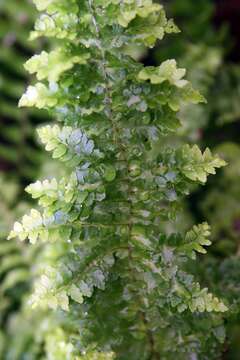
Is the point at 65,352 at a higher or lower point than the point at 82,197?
lower

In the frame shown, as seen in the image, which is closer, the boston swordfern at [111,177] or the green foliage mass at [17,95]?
the boston swordfern at [111,177]

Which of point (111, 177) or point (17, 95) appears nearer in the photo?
point (111, 177)

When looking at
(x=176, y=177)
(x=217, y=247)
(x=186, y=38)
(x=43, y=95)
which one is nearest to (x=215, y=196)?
(x=217, y=247)

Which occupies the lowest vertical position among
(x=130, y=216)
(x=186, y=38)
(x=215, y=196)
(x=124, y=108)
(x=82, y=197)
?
(x=215, y=196)

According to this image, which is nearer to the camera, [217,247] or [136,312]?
[136,312]

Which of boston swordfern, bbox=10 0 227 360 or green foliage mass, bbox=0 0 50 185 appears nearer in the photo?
boston swordfern, bbox=10 0 227 360

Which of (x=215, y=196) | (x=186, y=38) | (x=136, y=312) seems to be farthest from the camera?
(x=186, y=38)

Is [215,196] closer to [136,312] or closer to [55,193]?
[136,312]

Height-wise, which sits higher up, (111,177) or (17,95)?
(111,177)
